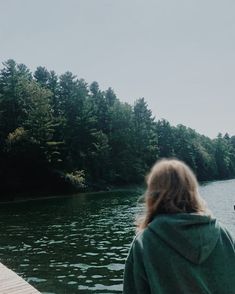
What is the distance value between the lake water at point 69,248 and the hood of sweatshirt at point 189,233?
8589mm

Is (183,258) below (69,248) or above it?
above

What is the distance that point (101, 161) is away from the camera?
217ft

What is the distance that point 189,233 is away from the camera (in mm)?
2748

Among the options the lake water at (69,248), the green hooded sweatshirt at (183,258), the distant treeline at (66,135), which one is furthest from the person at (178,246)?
the distant treeline at (66,135)

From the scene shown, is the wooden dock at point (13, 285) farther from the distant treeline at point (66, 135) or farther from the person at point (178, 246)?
the distant treeline at point (66, 135)

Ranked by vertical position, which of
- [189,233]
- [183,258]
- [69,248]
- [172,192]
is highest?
[172,192]

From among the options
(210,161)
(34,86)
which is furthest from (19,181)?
(210,161)

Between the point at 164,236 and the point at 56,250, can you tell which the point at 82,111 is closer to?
the point at 56,250

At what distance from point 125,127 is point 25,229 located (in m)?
56.3

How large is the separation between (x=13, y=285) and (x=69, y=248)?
7.34 meters

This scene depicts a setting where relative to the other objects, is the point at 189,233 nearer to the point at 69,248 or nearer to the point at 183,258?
the point at 183,258

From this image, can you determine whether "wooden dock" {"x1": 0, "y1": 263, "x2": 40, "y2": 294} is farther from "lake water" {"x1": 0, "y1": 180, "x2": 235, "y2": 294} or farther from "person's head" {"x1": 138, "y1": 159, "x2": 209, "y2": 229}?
"person's head" {"x1": 138, "y1": 159, "x2": 209, "y2": 229}

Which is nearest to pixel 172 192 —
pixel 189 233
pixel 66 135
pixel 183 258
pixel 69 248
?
pixel 189 233

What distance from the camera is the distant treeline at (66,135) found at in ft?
170
